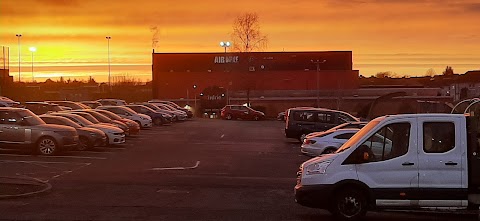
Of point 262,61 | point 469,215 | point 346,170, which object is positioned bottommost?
point 469,215

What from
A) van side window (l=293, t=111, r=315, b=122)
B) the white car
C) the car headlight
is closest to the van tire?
the white car

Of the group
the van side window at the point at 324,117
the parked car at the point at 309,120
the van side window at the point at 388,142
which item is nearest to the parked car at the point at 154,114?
the parked car at the point at 309,120

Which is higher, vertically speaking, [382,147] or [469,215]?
[382,147]

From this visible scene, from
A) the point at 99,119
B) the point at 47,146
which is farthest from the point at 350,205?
the point at 99,119

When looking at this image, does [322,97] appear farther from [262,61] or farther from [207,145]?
[207,145]

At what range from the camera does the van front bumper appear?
42.3 ft

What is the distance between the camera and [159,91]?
314 ft

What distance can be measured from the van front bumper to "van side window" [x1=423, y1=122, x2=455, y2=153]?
1.75 m

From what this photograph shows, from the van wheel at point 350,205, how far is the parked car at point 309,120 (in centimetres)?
1997

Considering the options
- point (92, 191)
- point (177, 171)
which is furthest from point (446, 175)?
point (177, 171)

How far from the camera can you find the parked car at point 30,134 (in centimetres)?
2597

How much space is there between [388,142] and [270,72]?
262ft

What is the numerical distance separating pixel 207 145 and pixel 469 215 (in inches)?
803

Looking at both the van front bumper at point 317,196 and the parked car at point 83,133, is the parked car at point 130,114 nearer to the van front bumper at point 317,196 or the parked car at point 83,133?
the parked car at point 83,133
